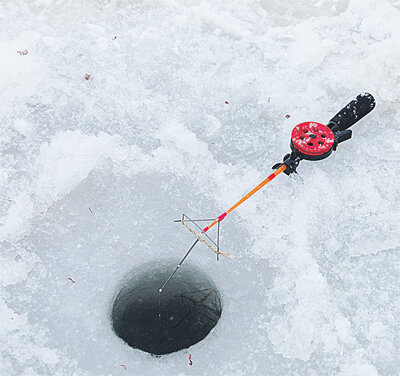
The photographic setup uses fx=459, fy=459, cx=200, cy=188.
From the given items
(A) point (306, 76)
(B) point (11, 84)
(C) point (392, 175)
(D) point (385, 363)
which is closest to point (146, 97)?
(B) point (11, 84)

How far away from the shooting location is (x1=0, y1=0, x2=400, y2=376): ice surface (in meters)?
1.91

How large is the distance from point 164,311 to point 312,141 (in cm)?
109

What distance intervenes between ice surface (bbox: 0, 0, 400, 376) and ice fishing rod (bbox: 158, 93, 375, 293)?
4.1 inches

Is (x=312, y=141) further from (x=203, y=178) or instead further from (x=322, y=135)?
(x=203, y=178)

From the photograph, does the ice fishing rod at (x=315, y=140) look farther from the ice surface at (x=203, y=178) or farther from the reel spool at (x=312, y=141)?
the ice surface at (x=203, y=178)

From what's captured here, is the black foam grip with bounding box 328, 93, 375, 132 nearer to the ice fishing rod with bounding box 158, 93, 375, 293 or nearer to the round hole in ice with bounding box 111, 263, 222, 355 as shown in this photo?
the ice fishing rod with bounding box 158, 93, 375, 293

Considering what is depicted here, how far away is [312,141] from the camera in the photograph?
2.27 meters

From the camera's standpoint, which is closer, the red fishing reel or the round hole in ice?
the round hole in ice

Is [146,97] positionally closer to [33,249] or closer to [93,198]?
[93,198]

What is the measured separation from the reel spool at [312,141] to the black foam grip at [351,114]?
5.2 inches

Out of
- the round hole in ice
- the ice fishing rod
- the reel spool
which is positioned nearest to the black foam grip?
the ice fishing rod

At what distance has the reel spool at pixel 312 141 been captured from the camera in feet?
7.35

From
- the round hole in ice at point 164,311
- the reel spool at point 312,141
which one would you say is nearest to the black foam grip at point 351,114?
the reel spool at point 312,141

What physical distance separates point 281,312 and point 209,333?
1.07 feet
